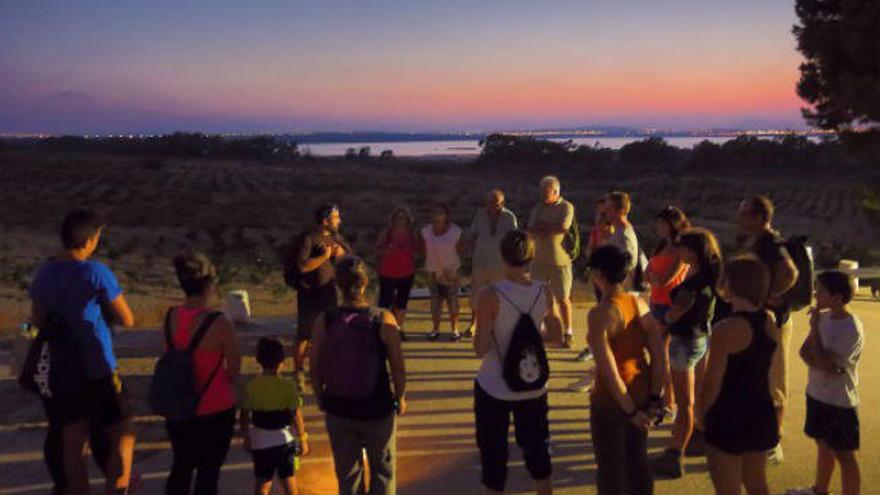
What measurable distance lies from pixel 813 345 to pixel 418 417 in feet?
9.93

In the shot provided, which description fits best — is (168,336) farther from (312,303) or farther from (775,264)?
(775,264)

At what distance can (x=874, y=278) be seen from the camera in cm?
1255

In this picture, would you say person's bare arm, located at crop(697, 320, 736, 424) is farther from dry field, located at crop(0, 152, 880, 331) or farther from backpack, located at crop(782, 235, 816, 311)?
dry field, located at crop(0, 152, 880, 331)

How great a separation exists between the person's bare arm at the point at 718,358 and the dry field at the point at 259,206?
7985mm

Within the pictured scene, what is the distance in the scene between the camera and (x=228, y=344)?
12.5 feet

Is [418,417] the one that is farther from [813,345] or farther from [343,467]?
[813,345]

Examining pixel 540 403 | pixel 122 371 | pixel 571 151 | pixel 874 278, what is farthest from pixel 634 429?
pixel 571 151

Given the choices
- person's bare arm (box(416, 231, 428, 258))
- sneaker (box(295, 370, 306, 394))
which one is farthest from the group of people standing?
person's bare arm (box(416, 231, 428, 258))

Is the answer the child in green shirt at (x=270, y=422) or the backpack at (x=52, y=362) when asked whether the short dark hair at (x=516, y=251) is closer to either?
the child in green shirt at (x=270, y=422)

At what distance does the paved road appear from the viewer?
16.0ft

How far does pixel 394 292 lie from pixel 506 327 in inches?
156

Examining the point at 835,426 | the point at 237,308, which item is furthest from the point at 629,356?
the point at 237,308

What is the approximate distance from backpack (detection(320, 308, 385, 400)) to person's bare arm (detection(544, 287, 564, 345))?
2.95 feet

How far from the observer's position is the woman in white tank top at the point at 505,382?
3.89 metres
